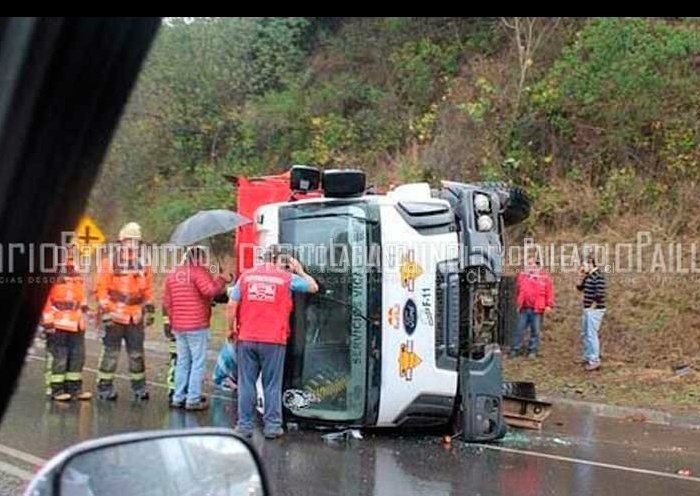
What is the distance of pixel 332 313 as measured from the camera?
26.6ft

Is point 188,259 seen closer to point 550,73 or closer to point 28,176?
point 28,176

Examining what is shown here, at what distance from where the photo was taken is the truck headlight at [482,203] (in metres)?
8.29

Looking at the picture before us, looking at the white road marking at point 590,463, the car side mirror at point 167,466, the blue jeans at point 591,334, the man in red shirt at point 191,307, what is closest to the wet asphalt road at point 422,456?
the white road marking at point 590,463

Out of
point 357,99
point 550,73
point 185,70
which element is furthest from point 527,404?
point 185,70

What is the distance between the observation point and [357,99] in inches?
926

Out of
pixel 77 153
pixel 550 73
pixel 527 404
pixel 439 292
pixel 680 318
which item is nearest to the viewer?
pixel 77 153

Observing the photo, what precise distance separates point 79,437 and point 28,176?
6.41 metres

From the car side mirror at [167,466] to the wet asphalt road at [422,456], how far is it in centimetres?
386

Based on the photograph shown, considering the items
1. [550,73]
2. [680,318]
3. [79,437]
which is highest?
[550,73]

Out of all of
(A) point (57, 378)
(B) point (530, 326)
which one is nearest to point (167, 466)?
(A) point (57, 378)

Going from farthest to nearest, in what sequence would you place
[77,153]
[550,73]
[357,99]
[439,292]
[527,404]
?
[357,99] → [550,73] → [527,404] → [439,292] → [77,153]

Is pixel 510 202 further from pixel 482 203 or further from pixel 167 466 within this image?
pixel 167 466

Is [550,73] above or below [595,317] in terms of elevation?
above

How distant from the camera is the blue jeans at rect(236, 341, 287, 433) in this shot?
317 inches
